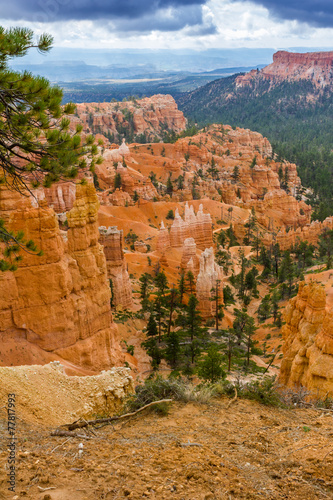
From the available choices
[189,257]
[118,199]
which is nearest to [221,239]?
[118,199]

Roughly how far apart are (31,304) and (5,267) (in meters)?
7.61

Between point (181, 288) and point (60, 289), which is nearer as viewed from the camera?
point (60, 289)

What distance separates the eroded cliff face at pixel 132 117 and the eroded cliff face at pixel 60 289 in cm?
10896

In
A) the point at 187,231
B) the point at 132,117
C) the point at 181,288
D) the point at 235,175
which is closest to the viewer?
the point at 181,288

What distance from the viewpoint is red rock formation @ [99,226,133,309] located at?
32094 millimetres

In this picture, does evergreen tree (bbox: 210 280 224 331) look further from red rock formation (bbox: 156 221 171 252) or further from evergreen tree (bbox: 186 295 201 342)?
red rock formation (bbox: 156 221 171 252)

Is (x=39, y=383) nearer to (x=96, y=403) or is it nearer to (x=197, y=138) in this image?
(x=96, y=403)

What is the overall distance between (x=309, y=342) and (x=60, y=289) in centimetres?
1087

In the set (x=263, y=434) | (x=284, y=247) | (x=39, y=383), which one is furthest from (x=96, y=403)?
(x=284, y=247)

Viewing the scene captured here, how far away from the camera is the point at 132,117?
137875 millimetres

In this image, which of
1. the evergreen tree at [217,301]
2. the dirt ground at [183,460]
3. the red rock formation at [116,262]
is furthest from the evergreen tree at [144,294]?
the dirt ground at [183,460]

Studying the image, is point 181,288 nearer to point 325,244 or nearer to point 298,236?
point 325,244

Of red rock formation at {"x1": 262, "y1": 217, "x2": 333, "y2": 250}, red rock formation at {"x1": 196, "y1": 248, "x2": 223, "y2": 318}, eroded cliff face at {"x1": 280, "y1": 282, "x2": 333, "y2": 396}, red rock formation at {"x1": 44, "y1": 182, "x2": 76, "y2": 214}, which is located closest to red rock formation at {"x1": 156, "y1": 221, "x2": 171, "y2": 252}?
red rock formation at {"x1": 44, "y1": 182, "x2": 76, "y2": 214}

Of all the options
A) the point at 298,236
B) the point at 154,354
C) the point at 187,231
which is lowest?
the point at 298,236
